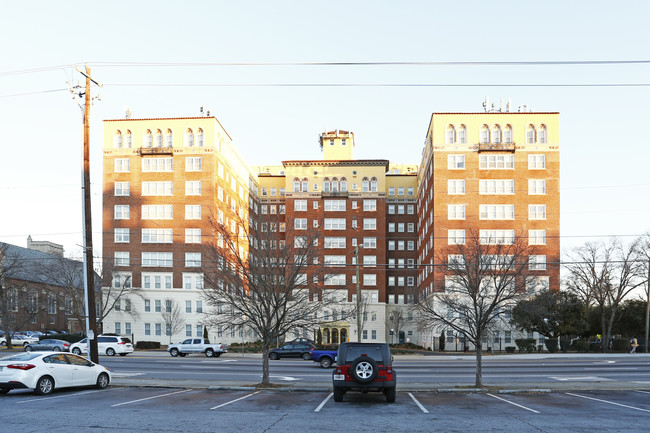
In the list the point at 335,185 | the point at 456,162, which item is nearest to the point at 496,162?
the point at 456,162

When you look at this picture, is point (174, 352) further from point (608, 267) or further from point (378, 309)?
point (608, 267)

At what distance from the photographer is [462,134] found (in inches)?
2931

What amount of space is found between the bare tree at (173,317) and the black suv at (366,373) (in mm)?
61065

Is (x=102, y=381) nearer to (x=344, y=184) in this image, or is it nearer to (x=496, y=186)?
(x=496, y=186)

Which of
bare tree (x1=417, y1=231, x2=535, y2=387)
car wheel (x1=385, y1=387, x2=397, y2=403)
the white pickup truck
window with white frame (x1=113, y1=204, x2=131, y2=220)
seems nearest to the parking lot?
car wheel (x1=385, y1=387, x2=397, y2=403)

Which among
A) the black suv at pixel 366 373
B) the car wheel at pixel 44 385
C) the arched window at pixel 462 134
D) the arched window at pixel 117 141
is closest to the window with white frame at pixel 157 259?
the arched window at pixel 117 141

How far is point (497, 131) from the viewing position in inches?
2940

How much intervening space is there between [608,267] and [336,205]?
41.4 m

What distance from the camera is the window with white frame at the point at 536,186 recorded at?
2904 inches

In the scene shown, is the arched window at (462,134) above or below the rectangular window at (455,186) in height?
above

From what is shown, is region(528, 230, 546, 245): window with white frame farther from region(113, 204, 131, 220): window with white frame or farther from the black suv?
the black suv

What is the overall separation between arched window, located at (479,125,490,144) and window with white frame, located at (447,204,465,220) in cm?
848

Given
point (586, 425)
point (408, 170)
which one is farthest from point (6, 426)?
point (408, 170)

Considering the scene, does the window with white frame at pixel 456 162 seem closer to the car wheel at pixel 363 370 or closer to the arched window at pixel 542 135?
the arched window at pixel 542 135
